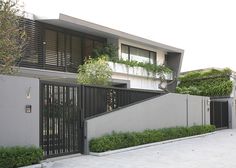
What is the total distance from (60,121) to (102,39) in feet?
46.6

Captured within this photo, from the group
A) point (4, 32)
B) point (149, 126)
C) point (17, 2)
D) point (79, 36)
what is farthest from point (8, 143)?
point (79, 36)

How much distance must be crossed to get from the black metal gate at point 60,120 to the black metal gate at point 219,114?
1500 cm

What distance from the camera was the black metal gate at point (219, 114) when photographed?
2646cm

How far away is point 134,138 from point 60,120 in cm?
376

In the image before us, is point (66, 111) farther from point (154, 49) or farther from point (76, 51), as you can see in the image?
point (154, 49)

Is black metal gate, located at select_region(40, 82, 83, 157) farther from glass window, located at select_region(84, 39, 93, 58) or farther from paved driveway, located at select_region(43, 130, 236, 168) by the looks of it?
glass window, located at select_region(84, 39, 93, 58)

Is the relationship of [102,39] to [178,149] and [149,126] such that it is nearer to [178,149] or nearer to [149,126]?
[149,126]

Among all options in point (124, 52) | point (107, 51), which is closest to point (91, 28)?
point (107, 51)

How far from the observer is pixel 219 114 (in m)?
27.5

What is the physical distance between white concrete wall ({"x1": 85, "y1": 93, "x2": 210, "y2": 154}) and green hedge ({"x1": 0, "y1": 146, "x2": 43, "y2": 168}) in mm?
2905

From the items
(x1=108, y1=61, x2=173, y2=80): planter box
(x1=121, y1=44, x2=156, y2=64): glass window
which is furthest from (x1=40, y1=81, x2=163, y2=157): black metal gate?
(x1=121, y1=44, x2=156, y2=64): glass window

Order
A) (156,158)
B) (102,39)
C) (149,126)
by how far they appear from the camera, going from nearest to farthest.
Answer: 1. (156,158)
2. (149,126)
3. (102,39)

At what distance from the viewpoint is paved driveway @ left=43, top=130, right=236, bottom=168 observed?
1125 cm

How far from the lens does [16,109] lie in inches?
424
